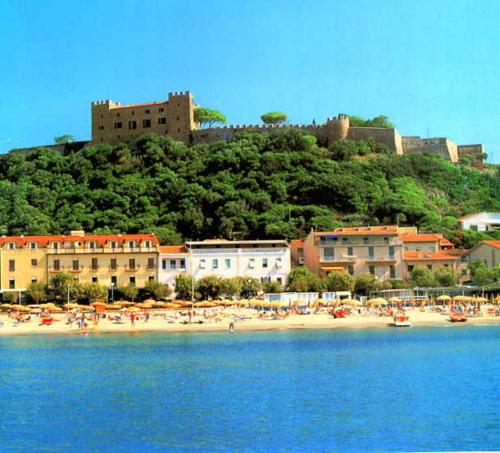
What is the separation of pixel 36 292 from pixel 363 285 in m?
21.3

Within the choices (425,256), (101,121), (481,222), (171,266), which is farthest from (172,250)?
(101,121)

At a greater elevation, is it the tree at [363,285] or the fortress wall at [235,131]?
the fortress wall at [235,131]

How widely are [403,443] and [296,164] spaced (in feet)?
208

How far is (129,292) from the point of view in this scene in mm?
53000

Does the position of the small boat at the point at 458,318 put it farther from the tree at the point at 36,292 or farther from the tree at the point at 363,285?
the tree at the point at 36,292

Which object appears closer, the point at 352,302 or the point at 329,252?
the point at 352,302

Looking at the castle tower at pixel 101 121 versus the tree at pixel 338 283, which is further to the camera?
the castle tower at pixel 101 121

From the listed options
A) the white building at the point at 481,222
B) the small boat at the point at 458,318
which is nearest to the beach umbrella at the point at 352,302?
the small boat at the point at 458,318

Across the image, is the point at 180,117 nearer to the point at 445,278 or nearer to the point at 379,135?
the point at 379,135

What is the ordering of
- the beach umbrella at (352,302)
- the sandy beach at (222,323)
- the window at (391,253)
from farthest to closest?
the window at (391,253), the beach umbrella at (352,302), the sandy beach at (222,323)

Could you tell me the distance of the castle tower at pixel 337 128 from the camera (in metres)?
90.6

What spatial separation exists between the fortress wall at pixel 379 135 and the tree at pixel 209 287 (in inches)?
1684

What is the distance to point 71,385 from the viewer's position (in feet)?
97.0

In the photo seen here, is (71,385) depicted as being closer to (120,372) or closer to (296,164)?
(120,372)
